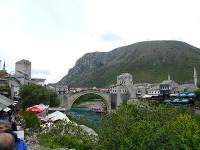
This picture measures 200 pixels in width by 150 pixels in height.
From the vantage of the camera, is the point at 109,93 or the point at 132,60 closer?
the point at 109,93

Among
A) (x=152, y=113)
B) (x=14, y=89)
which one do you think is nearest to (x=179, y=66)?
(x=14, y=89)

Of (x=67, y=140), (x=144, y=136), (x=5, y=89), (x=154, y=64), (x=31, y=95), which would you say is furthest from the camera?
(x=154, y=64)

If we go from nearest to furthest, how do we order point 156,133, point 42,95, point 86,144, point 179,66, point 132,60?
1. point 156,133
2. point 86,144
3. point 42,95
4. point 179,66
5. point 132,60

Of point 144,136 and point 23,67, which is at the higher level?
point 23,67

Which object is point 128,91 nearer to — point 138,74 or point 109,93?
point 109,93

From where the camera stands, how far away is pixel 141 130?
11711 mm

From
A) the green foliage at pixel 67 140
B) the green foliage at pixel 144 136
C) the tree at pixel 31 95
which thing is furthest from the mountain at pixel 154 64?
the green foliage at pixel 144 136

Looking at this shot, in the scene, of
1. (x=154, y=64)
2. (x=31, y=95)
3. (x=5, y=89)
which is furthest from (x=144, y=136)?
(x=154, y=64)

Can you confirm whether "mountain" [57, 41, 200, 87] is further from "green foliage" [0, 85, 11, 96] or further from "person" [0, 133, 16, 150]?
"person" [0, 133, 16, 150]

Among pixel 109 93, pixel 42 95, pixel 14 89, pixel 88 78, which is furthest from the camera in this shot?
pixel 88 78

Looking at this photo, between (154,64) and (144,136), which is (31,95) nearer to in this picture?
(144,136)

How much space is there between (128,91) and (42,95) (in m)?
40.1

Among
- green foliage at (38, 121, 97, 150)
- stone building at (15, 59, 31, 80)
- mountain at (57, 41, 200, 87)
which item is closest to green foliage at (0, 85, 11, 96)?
stone building at (15, 59, 31, 80)

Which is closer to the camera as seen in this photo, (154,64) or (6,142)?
→ (6,142)
